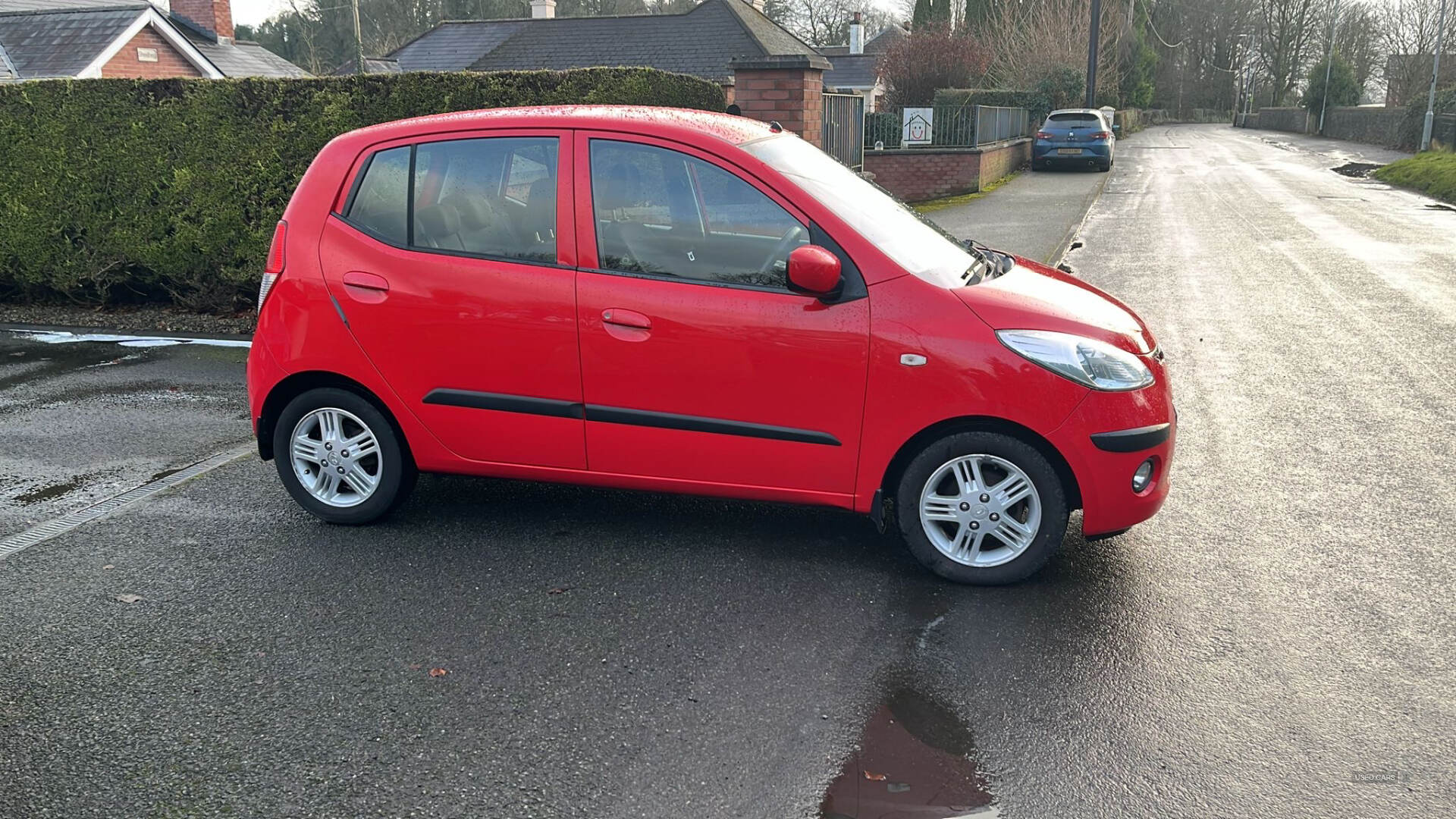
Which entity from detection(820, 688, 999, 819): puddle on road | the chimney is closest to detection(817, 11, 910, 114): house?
the chimney

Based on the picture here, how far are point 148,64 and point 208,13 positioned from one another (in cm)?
1025

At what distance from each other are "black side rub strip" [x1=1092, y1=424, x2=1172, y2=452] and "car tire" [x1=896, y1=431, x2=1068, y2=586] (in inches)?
8.5

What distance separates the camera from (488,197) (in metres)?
4.75

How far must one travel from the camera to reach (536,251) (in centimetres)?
462

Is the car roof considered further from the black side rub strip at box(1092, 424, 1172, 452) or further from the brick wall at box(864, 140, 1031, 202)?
the brick wall at box(864, 140, 1031, 202)

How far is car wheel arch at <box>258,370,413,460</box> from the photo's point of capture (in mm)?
4953

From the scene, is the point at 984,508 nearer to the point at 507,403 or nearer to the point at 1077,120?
the point at 507,403

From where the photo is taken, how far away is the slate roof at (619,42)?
34.3 metres

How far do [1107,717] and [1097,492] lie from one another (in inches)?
40.7

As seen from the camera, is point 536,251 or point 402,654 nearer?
point 402,654

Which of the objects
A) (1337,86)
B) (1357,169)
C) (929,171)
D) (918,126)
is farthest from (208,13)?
(1337,86)

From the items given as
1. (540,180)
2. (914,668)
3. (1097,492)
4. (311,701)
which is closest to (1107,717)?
(914,668)

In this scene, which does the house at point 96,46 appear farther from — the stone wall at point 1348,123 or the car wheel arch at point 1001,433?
the stone wall at point 1348,123

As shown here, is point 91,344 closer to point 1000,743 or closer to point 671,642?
point 671,642
